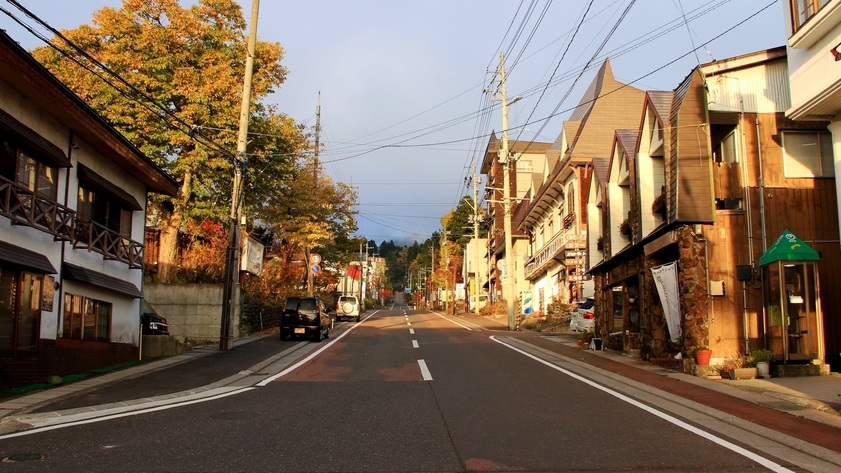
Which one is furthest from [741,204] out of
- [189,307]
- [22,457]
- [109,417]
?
[189,307]

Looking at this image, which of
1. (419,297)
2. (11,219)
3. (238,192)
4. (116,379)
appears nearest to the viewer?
(11,219)

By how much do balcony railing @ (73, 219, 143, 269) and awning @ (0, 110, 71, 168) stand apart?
1.74 meters

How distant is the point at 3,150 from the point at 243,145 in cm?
1007

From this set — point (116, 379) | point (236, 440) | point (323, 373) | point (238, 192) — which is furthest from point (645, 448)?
point (238, 192)

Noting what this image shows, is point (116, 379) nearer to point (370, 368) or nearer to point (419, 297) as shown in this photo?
point (370, 368)

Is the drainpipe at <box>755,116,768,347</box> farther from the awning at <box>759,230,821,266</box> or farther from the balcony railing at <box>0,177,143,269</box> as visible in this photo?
the balcony railing at <box>0,177,143,269</box>

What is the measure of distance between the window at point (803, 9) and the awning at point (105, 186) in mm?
17064

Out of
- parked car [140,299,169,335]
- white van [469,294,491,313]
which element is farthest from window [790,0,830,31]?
white van [469,294,491,313]

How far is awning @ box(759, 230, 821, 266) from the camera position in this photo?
1306 centimetres

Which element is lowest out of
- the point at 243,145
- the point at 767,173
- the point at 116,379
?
the point at 116,379

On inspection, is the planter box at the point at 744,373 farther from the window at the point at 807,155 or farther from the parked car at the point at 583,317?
the parked car at the point at 583,317

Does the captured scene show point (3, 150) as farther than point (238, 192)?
No

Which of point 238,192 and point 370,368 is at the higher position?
point 238,192

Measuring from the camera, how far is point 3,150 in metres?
12.8
